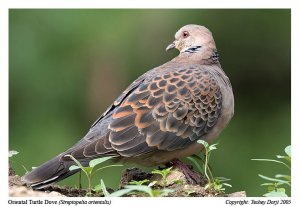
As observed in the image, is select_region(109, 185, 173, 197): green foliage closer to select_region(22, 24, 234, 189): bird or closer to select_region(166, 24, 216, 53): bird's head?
select_region(22, 24, 234, 189): bird

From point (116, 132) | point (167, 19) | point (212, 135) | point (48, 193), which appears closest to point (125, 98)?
point (116, 132)

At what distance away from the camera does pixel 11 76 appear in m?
8.99

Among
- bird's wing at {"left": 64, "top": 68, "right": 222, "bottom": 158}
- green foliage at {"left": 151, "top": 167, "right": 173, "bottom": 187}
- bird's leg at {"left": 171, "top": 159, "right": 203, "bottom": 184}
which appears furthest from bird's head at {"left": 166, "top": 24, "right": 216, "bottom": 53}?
green foliage at {"left": 151, "top": 167, "right": 173, "bottom": 187}

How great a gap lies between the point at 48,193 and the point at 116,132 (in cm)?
90

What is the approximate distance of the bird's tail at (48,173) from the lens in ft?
15.9

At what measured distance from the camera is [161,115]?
5.46 metres

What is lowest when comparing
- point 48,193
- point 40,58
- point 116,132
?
point 48,193

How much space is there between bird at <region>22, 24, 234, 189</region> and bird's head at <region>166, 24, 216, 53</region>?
0.36 m

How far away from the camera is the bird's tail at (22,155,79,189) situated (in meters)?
4.86

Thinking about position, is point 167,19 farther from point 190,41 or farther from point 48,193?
Answer: point 48,193

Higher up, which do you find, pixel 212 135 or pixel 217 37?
pixel 217 37

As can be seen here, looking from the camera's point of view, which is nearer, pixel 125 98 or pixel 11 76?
pixel 125 98

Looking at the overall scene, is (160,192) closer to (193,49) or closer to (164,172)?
(164,172)

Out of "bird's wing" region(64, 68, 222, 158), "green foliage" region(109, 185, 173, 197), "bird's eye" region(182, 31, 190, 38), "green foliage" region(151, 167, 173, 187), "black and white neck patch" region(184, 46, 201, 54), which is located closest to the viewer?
"green foliage" region(109, 185, 173, 197)
